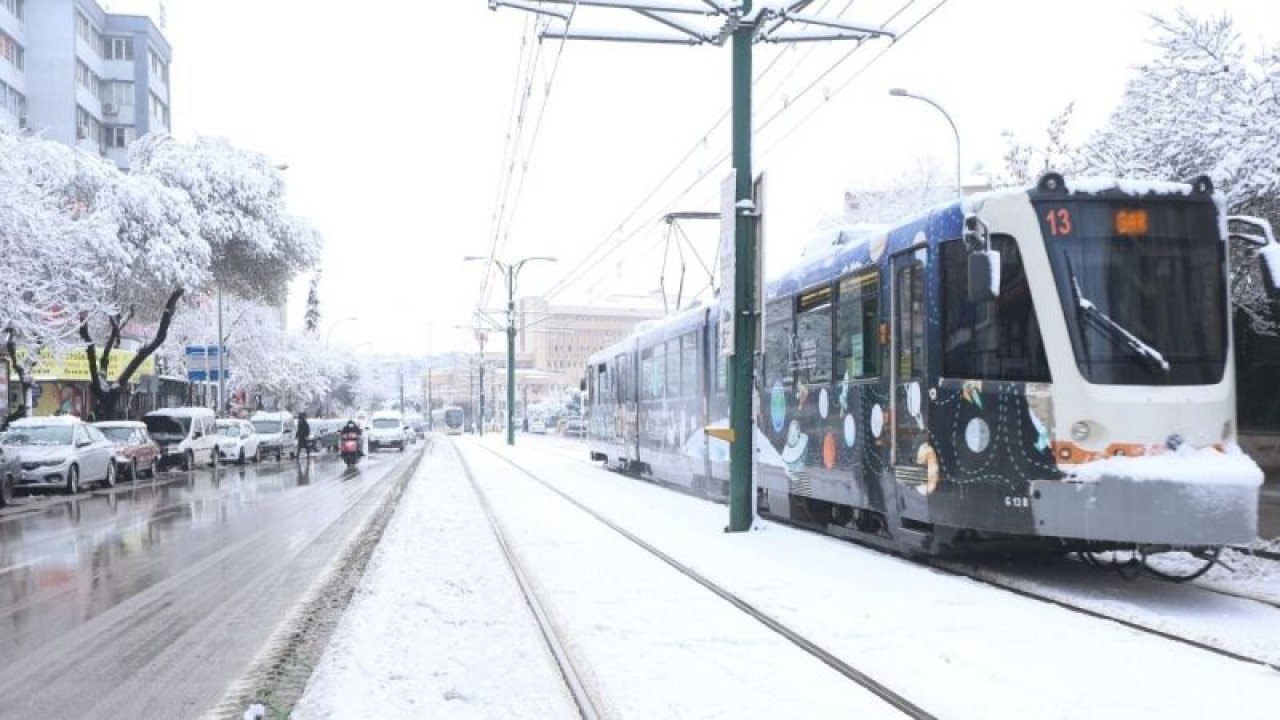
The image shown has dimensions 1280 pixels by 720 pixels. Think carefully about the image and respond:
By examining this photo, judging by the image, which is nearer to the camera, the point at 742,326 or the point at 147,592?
the point at 147,592

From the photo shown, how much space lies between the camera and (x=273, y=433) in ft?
152

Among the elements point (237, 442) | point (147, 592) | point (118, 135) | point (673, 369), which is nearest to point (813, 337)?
point (147, 592)

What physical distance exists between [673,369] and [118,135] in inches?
2057

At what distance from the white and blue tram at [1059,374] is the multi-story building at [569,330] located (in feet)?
155

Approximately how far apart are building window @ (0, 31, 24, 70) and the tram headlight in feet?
175

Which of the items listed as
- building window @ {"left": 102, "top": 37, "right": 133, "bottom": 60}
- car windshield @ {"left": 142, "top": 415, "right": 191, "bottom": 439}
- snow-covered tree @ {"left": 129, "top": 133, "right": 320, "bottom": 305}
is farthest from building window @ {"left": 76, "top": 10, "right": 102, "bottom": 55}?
car windshield @ {"left": 142, "top": 415, "right": 191, "bottom": 439}

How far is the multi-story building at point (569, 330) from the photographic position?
70.5m

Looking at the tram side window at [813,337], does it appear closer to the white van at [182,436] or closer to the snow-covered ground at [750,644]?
the snow-covered ground at [750,644]

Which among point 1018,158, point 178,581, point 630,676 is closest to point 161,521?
point 178,581

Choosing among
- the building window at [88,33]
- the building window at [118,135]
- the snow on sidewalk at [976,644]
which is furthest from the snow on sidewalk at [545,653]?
the building window at [118,135]

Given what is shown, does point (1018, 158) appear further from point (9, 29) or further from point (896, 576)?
point (9, 29)

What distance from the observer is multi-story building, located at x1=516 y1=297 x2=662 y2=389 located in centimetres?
7050

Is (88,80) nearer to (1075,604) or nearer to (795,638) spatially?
(795,638)

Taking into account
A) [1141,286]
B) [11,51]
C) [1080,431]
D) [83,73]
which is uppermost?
[83,73]
